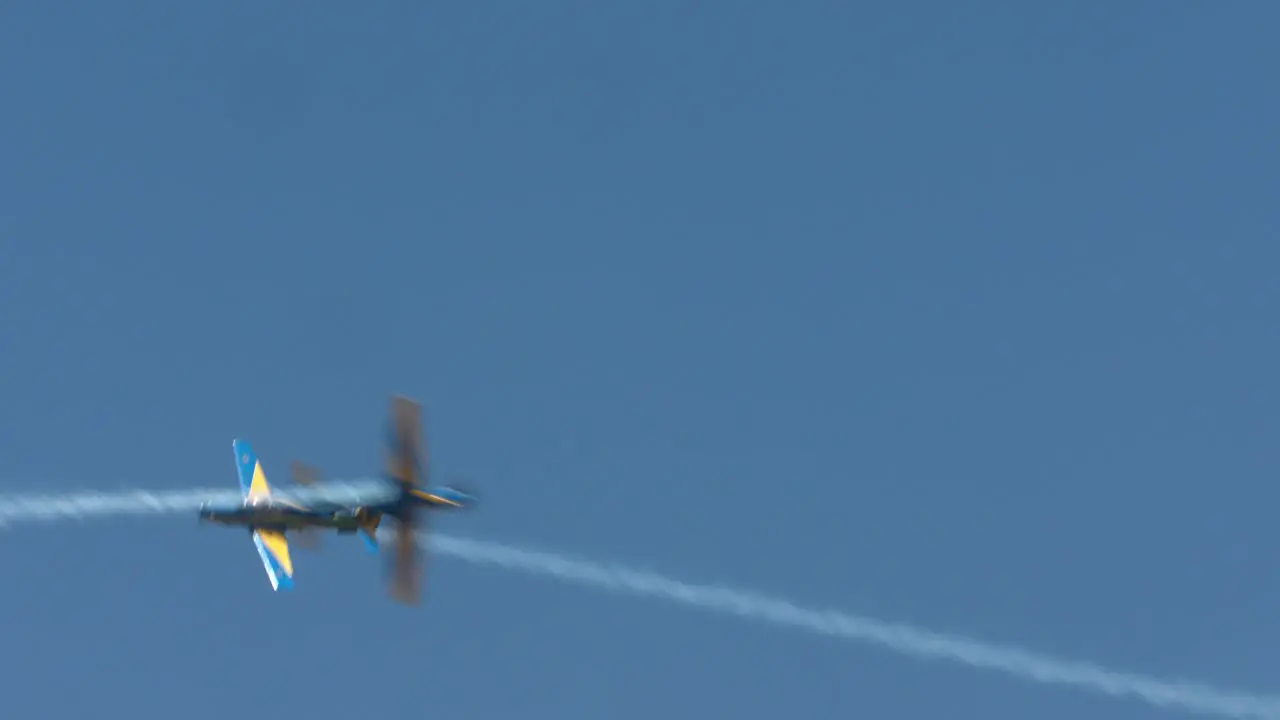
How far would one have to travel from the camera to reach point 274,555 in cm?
9156

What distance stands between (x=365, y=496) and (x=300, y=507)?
303 centimetres

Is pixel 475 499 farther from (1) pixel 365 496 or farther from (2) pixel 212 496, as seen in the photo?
(2) pixel 212 496

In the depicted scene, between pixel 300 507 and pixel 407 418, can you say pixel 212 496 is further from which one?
pixel 407 418

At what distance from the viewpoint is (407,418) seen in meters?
86.8

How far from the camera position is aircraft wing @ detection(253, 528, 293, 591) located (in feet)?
300

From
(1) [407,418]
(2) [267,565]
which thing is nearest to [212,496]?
(2) [267,565]

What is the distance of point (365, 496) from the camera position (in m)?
89.7

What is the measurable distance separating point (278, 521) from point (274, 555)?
140cm

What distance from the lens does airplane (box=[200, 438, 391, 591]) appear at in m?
90.4

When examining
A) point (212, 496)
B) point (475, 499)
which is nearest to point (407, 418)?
point (475, 499)

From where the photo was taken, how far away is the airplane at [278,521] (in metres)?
90.4

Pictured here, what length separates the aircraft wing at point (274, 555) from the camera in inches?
3597

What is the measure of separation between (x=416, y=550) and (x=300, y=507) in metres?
5.16

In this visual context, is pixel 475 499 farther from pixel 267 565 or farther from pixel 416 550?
pixel 267 565
